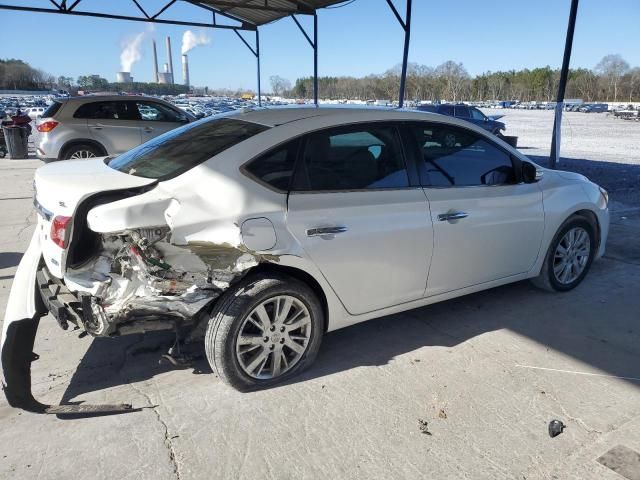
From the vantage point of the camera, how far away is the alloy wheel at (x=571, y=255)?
180 inches

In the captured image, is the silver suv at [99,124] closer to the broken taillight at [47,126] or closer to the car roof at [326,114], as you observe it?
the broken taillight at [47,126]

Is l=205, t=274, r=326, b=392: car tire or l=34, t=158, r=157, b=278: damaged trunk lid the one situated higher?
l=34, t=158, r=157, b=278: damaged trunk lid

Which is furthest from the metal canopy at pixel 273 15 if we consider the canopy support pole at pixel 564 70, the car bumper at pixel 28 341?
the car bumper at pixel 28 341

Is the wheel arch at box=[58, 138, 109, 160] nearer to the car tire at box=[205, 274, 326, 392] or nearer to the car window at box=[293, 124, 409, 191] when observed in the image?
the car window at box=[293, 124, 409, 191]

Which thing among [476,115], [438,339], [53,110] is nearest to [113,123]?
[53,110]

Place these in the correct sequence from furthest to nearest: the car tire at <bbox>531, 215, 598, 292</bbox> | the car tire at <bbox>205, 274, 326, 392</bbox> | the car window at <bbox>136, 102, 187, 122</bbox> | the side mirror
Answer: the car window at <bbox>136, 102, 187, 122</bbox> → the car tire at <bbox>531, 215, 598, 292</bbox> → the side mirror → the car tire at <bbox>205, 274, 326, 392</bbox>

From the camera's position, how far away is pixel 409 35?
11258 millimetres

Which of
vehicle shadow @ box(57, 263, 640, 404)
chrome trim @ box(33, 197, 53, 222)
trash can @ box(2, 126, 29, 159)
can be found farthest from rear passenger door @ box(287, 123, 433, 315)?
trash can @ box(2, 126, 29, 159)

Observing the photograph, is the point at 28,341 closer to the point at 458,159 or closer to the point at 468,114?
the point at 458,159

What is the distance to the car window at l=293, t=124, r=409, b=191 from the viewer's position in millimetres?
3145

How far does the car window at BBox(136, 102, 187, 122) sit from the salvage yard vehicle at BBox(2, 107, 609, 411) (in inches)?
325

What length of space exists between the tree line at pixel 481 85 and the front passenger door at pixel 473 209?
104789 millimetres

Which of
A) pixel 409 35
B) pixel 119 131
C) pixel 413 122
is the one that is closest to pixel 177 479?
pixel 413 122

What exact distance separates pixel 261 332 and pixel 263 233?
62 centimetres
